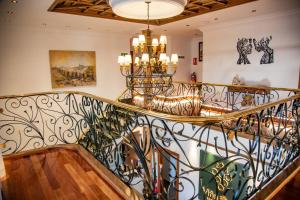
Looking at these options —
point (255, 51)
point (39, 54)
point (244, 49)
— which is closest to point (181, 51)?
point (244, 49)

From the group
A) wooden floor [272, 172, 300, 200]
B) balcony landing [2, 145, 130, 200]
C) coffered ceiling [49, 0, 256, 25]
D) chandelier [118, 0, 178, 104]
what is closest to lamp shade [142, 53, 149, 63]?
chandelier [118, 0, 178, 104]

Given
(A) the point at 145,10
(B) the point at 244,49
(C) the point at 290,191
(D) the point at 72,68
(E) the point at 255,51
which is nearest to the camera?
(C) the point at 290,191

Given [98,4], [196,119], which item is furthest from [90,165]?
[98,4]

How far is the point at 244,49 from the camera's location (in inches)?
281

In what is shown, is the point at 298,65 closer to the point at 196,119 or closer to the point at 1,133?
the point at 196,119

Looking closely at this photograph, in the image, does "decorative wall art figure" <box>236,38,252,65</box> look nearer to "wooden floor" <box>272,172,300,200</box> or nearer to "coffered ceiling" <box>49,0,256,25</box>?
"coffered ceiling" <box>49,0,256,25</box>

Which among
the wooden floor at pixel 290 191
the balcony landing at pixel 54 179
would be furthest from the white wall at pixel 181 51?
the wooden floor at pixel 290 191

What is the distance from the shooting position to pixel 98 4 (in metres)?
5.05

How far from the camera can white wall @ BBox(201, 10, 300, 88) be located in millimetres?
6027

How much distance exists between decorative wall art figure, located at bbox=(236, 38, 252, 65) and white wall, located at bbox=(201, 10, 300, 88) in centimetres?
13

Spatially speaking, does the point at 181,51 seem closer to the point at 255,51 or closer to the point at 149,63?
the point at 255,51

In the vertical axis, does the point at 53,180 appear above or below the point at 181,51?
below

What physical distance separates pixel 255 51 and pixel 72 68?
659 cm

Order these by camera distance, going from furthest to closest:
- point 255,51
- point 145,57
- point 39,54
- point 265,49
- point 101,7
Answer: point 39,54 → point 255,51 → point 265,49 → point 101,7 → point 145,57
